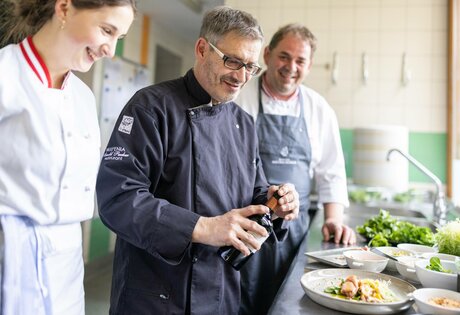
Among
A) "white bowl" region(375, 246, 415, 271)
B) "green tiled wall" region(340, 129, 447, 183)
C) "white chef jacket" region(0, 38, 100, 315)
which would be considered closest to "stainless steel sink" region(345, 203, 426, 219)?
"green tiled wall" region(340, 129, 447, 183)

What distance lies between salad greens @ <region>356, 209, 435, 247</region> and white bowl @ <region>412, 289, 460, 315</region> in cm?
61

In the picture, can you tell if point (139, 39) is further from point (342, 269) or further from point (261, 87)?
point (342, 269)

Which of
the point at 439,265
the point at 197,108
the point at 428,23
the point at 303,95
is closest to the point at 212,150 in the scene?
the point at 197,108

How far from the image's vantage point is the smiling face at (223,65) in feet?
4.09

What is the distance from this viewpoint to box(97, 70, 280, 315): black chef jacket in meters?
1.08

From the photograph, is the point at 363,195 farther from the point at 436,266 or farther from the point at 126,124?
the point at 126,124

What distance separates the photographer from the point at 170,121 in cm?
125

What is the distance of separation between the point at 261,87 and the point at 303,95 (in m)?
0.23

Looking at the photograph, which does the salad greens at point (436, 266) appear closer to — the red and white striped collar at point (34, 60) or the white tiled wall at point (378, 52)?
the red and white striped collar at point (34, 60)

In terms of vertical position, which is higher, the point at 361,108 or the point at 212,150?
the point at 361,108

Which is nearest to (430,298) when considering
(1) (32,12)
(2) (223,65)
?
(2) (223,65)

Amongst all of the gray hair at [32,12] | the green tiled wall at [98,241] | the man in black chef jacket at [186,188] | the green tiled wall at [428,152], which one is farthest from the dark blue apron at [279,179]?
the green tiled wall at [98,241]

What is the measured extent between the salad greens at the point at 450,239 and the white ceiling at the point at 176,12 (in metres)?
3.80

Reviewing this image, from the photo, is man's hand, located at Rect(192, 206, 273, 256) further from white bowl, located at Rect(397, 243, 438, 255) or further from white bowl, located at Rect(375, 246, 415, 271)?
white bowl, located at Rect(397, 243, 438, 255)
